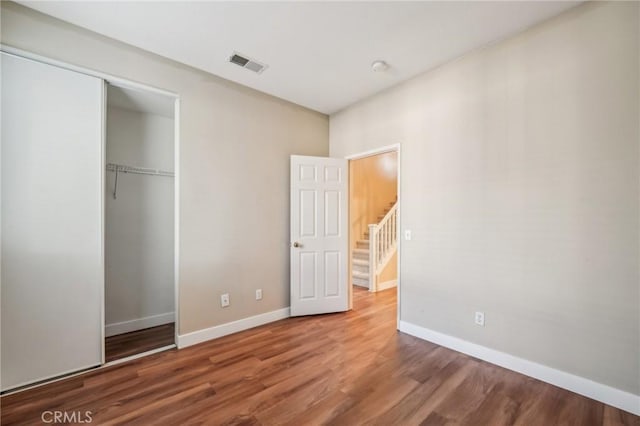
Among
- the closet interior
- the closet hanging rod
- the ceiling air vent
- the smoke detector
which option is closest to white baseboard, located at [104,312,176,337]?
the closet interior

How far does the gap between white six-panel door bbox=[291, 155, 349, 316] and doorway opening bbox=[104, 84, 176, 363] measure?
1.49 m

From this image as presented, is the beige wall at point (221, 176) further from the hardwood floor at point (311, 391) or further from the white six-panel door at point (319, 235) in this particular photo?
the hardwood floor at point (311, 391)

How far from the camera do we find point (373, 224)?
5.59 metres

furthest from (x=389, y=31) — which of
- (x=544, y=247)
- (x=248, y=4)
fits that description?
(x=544, y=247)

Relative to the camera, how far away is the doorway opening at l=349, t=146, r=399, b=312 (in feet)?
15.5

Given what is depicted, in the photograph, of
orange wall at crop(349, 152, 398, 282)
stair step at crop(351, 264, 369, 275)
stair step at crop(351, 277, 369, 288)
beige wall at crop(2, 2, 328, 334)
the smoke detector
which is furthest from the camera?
orange wall at crop(349, 152, 398, 282)

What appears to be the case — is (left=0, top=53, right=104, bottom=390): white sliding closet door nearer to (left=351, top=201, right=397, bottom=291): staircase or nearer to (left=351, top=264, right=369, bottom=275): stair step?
(left=351, top=201, right=397, bottom=291): staircase

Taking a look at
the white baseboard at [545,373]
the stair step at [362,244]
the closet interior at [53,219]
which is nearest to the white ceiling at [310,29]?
the closet interior at [53,219]

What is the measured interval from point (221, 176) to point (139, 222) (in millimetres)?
1165

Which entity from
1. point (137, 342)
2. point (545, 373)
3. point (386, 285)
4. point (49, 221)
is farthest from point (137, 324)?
point (545, 373)

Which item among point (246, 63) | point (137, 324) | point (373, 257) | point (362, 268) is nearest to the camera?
point (246, 63)

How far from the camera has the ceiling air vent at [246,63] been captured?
8.49 ft

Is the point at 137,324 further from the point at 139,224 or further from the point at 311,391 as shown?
the point at 311,391

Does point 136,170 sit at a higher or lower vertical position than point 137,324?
higher
